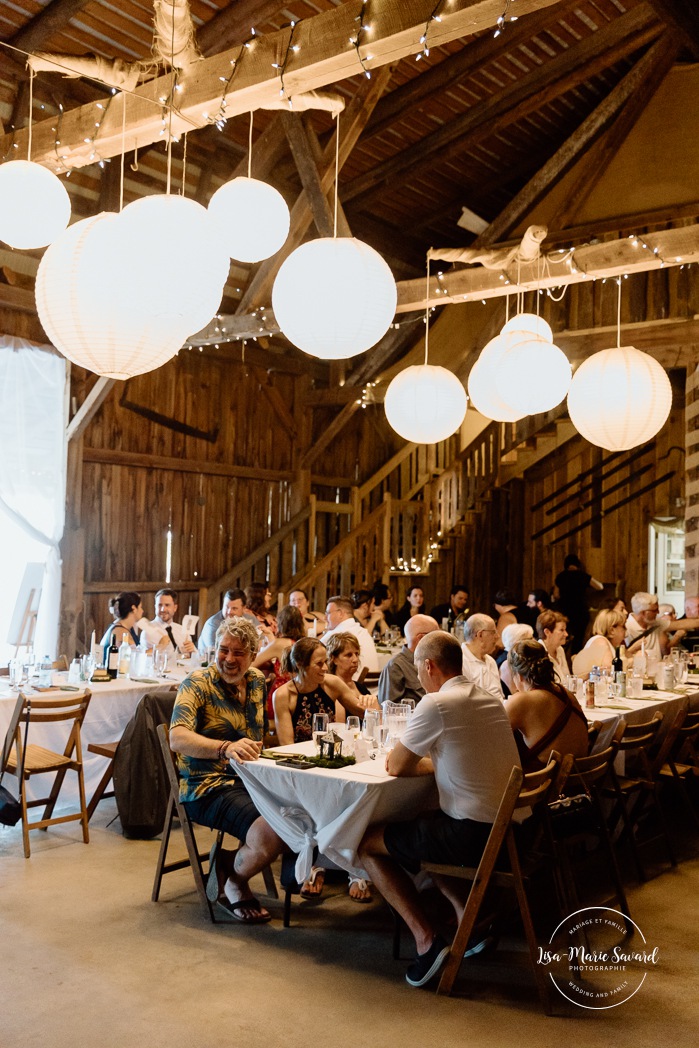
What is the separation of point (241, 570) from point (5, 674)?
4837 mm

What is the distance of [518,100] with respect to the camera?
1018 centimetres

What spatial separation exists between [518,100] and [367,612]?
5.49 m

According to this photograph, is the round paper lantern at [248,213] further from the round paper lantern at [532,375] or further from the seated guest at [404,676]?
the seated guest at [404,676]

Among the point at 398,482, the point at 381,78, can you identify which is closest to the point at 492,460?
the point at 398,482

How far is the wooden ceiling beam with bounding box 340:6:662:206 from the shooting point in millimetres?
9695

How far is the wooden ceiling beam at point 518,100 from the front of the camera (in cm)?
970

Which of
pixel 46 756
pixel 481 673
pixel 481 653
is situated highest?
pixel 481 653

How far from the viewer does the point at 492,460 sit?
12.0 m

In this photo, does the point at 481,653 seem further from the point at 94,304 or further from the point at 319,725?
the point at 94,304

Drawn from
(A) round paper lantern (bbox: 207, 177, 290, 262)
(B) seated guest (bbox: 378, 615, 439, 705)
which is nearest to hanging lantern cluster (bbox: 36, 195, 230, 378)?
(A) round paper lantern (bbox: 207, 177, 290, 262)

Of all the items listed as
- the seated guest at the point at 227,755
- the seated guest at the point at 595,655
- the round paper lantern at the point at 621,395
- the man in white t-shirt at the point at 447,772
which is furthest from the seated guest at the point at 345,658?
the seated guest at the point at 595,655

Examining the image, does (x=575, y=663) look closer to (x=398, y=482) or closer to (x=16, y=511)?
(x=16, y=511)

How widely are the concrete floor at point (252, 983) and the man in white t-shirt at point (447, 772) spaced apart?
0.26 metres

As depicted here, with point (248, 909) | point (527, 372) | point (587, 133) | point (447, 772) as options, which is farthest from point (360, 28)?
point (587, 133)
